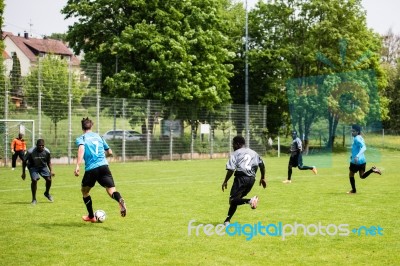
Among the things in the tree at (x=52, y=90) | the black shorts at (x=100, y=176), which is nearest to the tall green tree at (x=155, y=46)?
the tree at (x=52, y=90)

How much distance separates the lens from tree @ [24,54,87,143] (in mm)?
31219

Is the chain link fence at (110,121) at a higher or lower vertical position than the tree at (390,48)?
lower

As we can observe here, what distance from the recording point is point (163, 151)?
1476 inches

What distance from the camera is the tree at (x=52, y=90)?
31.2m

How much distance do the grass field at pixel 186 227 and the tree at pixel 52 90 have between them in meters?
13.5

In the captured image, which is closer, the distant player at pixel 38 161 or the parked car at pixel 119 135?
the distant player at pixel 38 161

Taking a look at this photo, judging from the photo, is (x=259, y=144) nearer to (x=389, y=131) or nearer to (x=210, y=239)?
(x=389, y=131)

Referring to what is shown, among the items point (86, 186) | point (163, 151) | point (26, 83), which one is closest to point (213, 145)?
point (163, 151)

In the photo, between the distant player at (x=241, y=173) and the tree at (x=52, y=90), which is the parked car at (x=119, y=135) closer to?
the tree at (x=52, y=90)

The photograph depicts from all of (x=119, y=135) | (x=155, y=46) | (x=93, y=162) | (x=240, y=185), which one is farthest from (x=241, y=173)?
(x=155, y=46)

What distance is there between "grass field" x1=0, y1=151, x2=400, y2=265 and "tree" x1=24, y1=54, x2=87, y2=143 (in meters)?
13.5

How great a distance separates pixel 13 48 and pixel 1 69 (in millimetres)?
46226

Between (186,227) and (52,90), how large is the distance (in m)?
23.4

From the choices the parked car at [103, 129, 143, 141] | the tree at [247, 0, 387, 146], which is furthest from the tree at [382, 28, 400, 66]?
the parked car at [103, 129, 143, 141]
